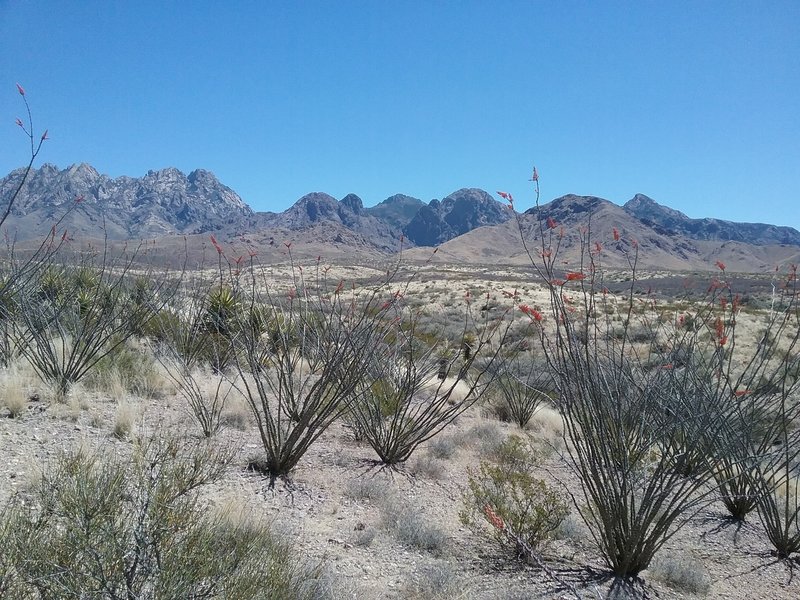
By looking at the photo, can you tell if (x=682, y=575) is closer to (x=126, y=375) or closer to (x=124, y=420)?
(x=124, y=420)

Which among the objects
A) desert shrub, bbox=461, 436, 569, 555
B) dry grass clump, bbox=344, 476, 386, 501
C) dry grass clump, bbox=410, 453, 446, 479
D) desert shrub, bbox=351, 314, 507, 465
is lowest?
dry grass clump, bbox=410, 453, 446, 479

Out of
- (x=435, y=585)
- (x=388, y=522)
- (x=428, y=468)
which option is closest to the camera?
(x=435, y=585)

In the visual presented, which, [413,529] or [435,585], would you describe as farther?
[413,529]

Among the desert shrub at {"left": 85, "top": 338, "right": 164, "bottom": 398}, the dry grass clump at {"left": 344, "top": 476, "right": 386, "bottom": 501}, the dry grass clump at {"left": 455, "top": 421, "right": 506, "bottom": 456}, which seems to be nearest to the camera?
the dry grass clump at {"left": 344, "top": 476, "right": 386, "bottom": 501}

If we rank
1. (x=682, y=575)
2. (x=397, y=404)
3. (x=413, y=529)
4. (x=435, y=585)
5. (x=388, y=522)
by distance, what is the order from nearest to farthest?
(x=435, y=585) < (x=682, y=575) < (x=413, y=529) < (x=388, y=522) < (x=397, y=404)

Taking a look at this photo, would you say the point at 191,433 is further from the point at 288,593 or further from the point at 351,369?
the point at 288,593

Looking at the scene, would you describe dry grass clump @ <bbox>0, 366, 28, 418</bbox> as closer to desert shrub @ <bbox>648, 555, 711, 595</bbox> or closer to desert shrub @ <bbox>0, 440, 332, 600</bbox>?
desert shrub @ <bbox>0, 440, 332, 600</bbox>

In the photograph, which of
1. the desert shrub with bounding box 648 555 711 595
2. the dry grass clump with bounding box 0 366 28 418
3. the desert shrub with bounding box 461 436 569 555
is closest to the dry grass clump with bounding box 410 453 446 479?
the desert shrub with bounding box 461 436 569 555

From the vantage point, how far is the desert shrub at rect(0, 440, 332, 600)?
241 centimetres

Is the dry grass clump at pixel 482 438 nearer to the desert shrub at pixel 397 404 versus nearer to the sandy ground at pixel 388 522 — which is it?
the sandy ground at pixel 388 522

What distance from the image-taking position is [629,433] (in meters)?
4.61

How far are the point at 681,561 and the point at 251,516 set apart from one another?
3.69 meters

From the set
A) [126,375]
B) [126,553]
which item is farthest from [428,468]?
[126,375]

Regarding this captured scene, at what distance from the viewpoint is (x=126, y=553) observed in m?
2.49
